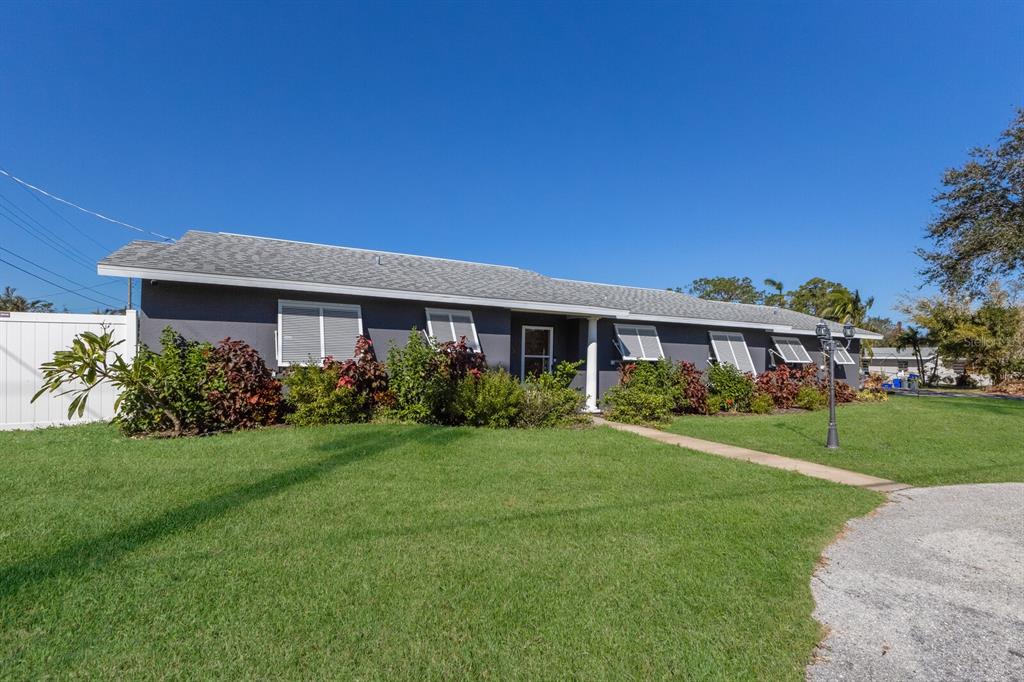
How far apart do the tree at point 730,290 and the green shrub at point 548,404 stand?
48704mm

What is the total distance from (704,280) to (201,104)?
5346 cm

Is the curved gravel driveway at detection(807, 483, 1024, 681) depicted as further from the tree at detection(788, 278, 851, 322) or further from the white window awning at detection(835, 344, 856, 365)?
the tree at detection(788, 278, 851, 322)

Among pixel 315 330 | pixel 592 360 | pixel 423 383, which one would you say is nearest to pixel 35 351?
pixel 315 330

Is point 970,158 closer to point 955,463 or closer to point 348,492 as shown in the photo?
point 955,463

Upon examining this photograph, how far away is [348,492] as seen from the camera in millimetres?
4969

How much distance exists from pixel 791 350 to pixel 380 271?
46.8 ft

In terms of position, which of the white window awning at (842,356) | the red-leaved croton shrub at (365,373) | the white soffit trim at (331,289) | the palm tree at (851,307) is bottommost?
the red-leaved croton shrub at (365,373)

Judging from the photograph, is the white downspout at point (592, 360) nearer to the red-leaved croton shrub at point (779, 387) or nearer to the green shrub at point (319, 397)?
the red-leaved croton shrub at point (779, 387)

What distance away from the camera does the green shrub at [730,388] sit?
13852mm

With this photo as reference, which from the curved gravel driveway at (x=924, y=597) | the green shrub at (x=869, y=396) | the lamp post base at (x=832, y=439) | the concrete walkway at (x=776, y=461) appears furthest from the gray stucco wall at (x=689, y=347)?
the curved gravel driveway at (x=924, y=597)

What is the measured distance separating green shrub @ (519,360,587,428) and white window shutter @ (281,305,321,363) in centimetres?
418

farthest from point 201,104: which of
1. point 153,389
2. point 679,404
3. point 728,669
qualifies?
point 728,669

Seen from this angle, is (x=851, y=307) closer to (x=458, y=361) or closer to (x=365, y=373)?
(x=458, y=361)

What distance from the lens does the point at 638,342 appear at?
14008mm
